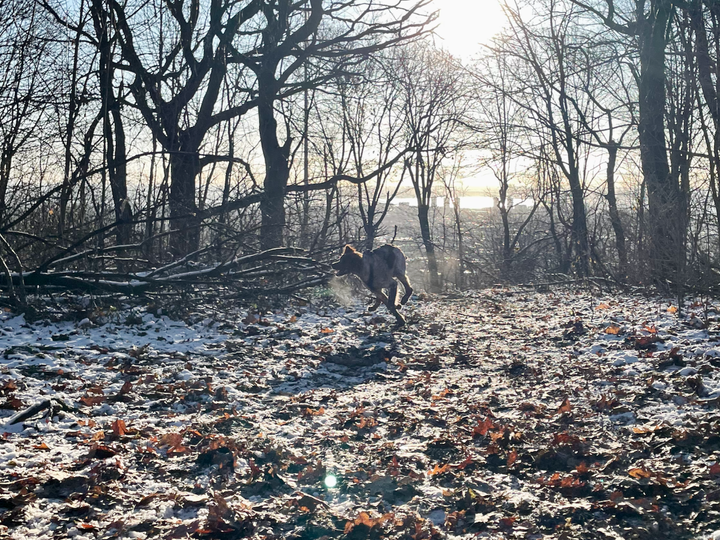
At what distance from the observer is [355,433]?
5219mm

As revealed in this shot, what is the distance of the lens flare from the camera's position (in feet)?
13.5

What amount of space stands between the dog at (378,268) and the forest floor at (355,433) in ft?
7.47

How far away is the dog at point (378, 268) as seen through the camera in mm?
11102

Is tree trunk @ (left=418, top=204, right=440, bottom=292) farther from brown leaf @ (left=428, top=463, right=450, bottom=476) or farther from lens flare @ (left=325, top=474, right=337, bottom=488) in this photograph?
lens flare @ (left=325, top=474, right=337, bottom=488)

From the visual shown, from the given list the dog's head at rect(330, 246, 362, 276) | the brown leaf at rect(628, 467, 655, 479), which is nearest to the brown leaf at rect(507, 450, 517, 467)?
the brown leaf at rect(628, 467, 655, 479)

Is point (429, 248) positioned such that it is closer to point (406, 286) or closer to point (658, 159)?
point (406, 286)

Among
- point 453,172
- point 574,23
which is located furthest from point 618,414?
point 453,172

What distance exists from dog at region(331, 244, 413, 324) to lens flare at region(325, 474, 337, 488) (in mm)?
6823

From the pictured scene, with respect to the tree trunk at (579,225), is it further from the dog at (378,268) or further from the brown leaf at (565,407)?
the brown leaf at (565,407)

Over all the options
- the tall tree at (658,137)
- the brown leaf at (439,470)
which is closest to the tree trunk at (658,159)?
the tall tree at (658,137)

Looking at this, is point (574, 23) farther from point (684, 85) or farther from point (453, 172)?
point (453, 172)

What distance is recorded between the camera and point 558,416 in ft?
17.7

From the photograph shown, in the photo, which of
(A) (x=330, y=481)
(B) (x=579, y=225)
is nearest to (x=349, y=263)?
(A) (x=330, y=481)

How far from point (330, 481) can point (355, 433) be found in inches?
41.7
